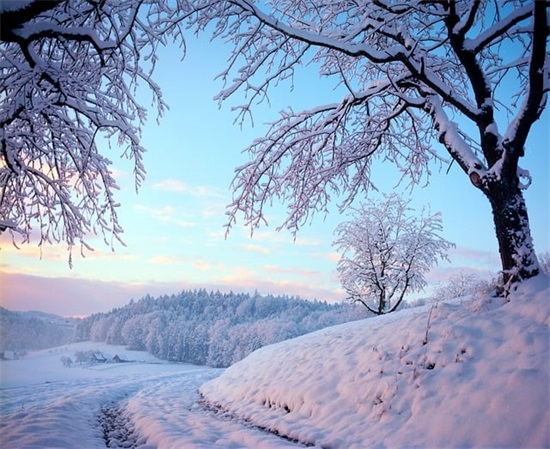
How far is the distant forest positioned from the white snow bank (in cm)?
5071

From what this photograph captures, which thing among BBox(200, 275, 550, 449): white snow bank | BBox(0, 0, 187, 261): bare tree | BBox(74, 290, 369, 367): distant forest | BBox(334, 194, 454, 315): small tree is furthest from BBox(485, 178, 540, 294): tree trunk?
BBox(74, 290, 369, 367): distant forest

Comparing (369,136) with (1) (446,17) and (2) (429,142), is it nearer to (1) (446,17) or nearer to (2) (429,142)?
(2) (429,142)

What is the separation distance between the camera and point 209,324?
10250 centimetres

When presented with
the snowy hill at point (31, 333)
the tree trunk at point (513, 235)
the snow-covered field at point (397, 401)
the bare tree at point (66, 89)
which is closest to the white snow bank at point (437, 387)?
the snow-covered field at point (397, 401)

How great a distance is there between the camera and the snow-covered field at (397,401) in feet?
13.9

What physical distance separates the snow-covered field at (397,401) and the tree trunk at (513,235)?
0.29 meters

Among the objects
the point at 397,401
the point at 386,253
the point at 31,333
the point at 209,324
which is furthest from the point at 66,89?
the point at 31,333

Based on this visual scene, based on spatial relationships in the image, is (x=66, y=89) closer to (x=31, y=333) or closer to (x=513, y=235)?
(x=513, y=235)

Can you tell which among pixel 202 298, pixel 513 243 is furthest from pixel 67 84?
pixel 202 298

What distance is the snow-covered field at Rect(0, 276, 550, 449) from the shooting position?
167 inches

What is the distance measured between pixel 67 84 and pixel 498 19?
306 inches

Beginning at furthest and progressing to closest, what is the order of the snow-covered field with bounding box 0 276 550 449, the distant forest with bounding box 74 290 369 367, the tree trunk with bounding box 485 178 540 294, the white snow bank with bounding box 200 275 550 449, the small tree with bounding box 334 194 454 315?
1. the distant forest with bounding box 74 290 369 367
2. the small tree with bounding box 334 194 454 315
3. the tree trunk with bounding box 485 178 540 294
4. the snow-covered field with bounding box 0 276 550 449
5. the white snow bank with bounding box 200 275 550 449

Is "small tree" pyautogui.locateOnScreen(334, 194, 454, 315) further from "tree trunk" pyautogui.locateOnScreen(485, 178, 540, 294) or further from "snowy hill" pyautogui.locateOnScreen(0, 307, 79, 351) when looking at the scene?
"snowy hill" pyautogui.locateOnScreen(0, 307, 79, 351)

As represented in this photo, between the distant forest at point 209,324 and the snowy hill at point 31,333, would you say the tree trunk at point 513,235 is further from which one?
the snowy hill at point 31,333
